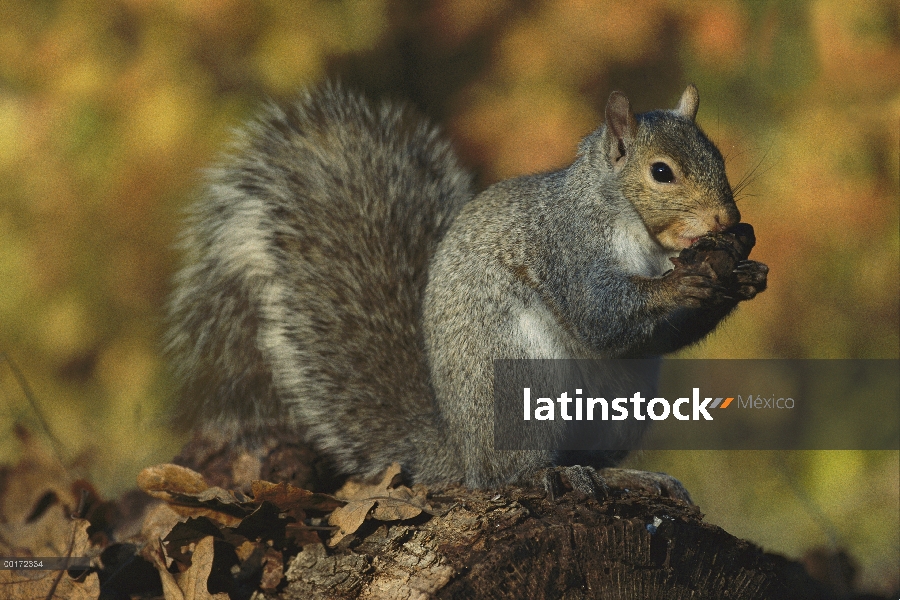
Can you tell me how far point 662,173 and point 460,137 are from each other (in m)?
1.03

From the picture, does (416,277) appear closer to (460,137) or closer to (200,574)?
(460,137)

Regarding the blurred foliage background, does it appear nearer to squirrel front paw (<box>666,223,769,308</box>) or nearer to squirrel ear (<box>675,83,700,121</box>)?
squirrel ear (<box>675,83,700,121</box>)

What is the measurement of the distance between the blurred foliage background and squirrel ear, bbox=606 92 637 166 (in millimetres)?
797

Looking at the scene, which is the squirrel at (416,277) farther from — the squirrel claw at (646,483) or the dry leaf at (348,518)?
the dry leaf at (348,518)

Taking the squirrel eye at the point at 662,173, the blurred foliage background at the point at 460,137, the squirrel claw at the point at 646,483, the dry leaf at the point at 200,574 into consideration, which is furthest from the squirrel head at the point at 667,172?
the dry leaf at the point at 200,574

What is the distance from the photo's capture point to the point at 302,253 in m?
1.98

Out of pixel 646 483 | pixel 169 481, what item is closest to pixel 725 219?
pixel 646 483

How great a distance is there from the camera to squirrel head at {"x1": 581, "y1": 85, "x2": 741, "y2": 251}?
1.59 metres

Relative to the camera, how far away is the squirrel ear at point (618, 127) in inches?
66.4

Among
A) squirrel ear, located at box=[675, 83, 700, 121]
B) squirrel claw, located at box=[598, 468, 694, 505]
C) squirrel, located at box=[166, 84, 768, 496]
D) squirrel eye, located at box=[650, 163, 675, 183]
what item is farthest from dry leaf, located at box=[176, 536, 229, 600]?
squirrel ear, located at box=[675, 83, 700, 121]

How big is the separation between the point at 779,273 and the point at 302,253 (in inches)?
60.9

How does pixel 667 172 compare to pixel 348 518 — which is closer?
pixel 348 518

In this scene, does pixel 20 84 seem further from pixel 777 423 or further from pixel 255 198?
pixel 777 423

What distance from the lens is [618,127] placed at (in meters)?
1.71
